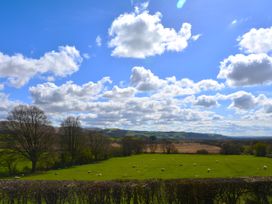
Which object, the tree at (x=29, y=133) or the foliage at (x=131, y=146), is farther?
the foliage at (x=131, y=146)

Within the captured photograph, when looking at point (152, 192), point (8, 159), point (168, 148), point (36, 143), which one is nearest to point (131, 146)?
point (168, 148)

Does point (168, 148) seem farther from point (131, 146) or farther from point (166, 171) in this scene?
point (166, 171)

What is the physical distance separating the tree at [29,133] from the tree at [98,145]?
2365cm

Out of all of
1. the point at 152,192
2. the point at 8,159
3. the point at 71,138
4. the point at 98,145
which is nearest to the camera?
the point at 152,192

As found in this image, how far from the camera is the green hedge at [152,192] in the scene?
15.5 m

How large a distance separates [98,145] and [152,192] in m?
74.6

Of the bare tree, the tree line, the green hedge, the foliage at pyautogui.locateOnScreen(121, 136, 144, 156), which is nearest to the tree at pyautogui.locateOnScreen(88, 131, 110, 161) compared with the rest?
the tree line

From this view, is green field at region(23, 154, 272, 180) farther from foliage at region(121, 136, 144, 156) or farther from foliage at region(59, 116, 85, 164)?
foliage at region(121, 136, 144, 156)

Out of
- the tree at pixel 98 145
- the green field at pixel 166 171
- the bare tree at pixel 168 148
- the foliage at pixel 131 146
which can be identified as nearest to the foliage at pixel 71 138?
the tree at pixel 98 145

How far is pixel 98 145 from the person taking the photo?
89.1 metres

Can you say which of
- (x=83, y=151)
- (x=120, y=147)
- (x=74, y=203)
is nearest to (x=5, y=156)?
(x=83, y=151)

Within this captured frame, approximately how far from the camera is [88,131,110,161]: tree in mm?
87062

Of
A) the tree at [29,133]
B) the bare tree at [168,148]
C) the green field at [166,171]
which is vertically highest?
the tree at [29,133]

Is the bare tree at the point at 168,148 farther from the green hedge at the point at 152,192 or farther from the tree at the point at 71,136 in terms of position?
the green hedge at the point at 152,192
